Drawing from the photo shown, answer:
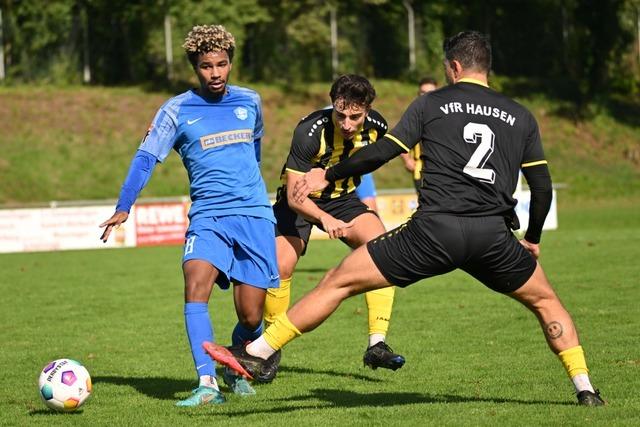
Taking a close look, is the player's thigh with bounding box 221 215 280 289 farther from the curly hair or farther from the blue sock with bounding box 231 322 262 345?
the curly hair

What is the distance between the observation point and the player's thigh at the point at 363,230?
8680 mm

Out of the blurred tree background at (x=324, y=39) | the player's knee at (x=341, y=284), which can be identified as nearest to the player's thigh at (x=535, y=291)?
the player's knee at (x=341, y=284)

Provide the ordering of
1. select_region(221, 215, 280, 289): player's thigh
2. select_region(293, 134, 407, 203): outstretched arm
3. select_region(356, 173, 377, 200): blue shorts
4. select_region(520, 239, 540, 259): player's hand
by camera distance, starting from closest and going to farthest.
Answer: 1. select_region(293, 134, 407, 203): outstretched arm
2. select_region(520, 239, 540, 259): player's hand
3. select_region(221, 215, 280, 289): player's thigh
4. select_region(356, 173, 377, 200): blue shorts

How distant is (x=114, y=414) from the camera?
707 centimetres

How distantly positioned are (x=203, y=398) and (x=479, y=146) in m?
2.35

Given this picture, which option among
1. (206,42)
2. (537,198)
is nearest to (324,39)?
(206,42)

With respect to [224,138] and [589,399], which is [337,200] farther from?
[589,399]

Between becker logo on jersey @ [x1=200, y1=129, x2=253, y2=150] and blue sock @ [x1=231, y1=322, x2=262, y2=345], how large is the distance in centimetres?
130

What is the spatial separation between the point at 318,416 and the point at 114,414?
1.30m

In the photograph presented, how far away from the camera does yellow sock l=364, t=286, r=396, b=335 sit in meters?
8.37

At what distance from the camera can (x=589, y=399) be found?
6574 millimetres

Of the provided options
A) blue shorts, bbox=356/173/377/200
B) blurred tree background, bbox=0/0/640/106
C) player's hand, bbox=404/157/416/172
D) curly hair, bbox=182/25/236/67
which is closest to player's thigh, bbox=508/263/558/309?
curly hair, bbox=182/25/236/67

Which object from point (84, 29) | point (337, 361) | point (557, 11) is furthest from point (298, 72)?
point (337, 361)

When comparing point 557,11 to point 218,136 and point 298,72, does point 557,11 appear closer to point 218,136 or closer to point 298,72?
point 298,72
